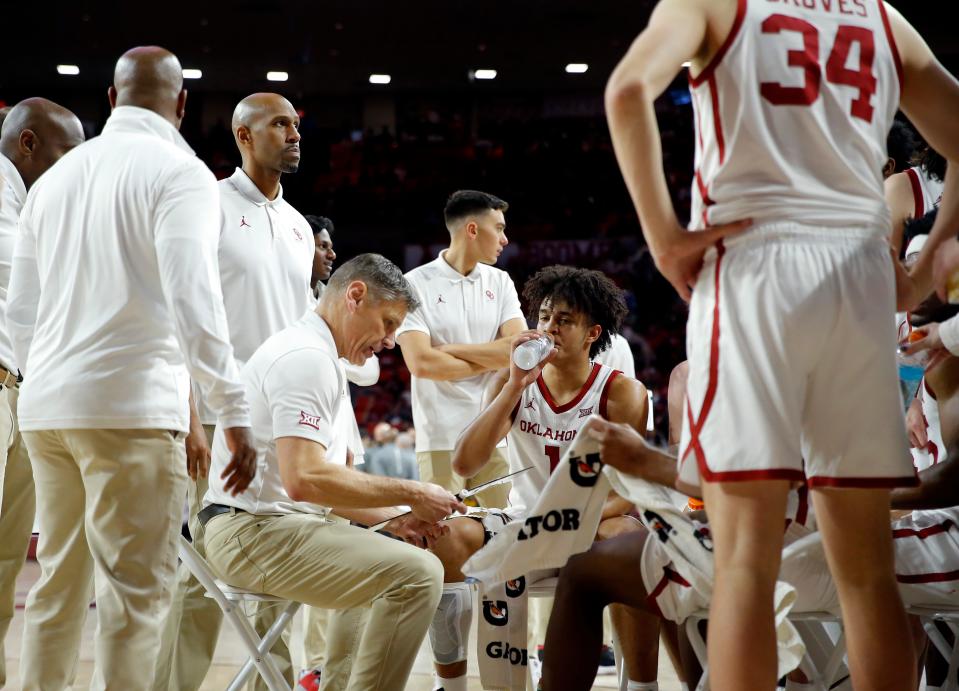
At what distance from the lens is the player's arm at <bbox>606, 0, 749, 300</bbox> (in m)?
2.00

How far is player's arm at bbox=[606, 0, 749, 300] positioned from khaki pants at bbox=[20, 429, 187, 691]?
1.57m

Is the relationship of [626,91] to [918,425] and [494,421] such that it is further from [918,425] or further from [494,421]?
[918,425]

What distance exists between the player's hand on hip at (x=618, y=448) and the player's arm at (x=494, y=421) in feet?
3.05

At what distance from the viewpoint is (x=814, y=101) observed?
6.80 ft

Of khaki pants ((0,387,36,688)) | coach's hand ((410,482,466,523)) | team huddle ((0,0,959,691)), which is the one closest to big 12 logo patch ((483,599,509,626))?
team huddle ((0,0,959,691))

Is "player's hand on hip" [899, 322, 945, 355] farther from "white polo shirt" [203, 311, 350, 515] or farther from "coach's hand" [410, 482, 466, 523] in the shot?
"white polo shirt" [203, 311, 350, 515]

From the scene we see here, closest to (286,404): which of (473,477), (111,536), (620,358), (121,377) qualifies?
(121,377)

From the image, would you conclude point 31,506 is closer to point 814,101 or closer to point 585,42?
point 814,101

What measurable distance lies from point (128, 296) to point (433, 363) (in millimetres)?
2318

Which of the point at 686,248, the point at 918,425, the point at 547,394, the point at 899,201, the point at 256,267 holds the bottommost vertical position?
the point at 918,425

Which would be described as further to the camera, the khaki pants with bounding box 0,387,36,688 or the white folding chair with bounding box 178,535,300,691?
the khaki pants with bounding box 0,387,36,688

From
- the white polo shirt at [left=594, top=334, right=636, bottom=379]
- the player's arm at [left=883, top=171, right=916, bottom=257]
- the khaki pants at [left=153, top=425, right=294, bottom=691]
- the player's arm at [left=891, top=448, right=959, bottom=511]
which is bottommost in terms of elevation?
the khaki pants at [left=153, top=425, right=294, bottom=691]

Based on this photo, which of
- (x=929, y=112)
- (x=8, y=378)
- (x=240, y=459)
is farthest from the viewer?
(x=8, y=378)

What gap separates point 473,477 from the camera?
5.13 m
